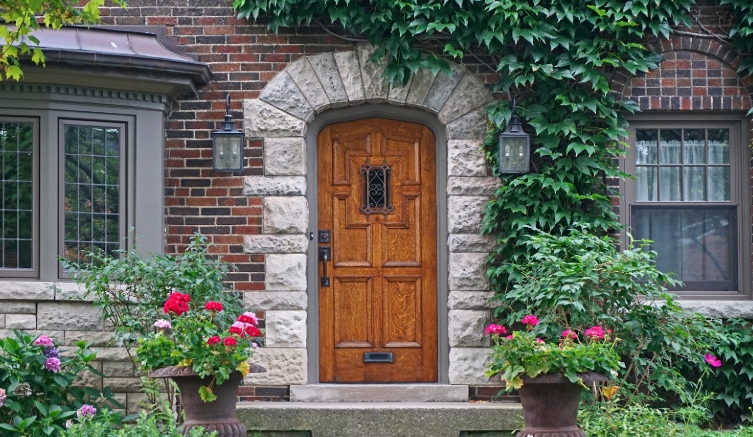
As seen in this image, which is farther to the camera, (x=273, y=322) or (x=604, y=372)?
(x=273, y=322)

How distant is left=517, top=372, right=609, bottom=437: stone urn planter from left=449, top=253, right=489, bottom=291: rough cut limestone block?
2166 mm

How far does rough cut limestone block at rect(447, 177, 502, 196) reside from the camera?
28.5 ft

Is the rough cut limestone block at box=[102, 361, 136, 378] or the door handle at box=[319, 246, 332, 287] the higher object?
the door handle at box=[319, 246, 332, 287]

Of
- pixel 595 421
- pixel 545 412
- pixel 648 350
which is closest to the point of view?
pixel 545 412

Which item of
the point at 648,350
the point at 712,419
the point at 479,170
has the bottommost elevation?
the point at 712,419

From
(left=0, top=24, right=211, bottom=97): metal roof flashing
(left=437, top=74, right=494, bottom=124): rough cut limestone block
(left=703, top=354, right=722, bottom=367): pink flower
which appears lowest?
(left=703, top=354, right=722, bottom=367): pink flower

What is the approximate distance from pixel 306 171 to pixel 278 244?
26.6 inches

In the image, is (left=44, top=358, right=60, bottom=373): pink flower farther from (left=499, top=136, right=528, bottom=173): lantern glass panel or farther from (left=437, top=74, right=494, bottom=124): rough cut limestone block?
(left=499, top=136, right=528, bottom=173): lantern glass panel

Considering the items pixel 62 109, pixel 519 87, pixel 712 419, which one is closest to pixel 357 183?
pixel 519 87

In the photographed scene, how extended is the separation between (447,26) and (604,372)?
3.20 metres

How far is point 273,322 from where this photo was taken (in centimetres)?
862

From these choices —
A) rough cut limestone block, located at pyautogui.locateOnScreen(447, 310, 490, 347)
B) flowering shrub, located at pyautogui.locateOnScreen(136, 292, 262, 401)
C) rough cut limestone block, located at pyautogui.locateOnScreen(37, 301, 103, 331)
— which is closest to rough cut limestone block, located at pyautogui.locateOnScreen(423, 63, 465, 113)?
rough cut limestone block, located at pyautogui.locateOnScreen(447, 310, 490, 347)

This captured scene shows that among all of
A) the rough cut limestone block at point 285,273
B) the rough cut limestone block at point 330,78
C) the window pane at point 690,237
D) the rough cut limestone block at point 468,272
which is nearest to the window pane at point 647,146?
the window pane at point 690,237

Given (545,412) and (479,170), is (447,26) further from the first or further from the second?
(545,412)
